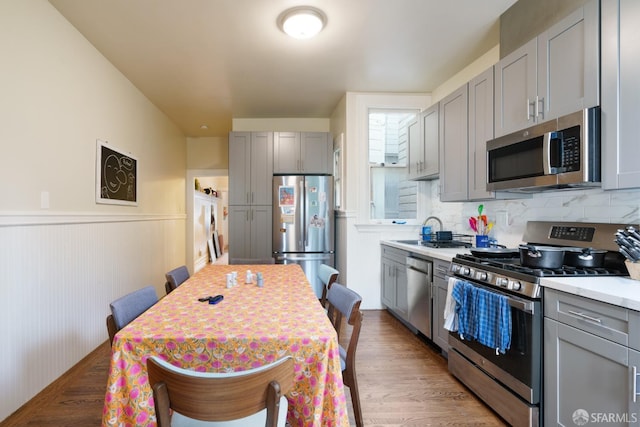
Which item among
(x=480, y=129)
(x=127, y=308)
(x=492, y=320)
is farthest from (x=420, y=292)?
(x=127, y=308)

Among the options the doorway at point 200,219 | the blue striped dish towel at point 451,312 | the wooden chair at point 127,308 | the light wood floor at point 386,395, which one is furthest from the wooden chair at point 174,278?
the doorway at point 200,219

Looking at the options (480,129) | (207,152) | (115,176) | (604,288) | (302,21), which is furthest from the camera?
(207,152)

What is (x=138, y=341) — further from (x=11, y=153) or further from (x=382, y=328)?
(x=382, y=328)

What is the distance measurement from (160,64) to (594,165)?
3695 millimetres

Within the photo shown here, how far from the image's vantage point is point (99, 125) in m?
3.12

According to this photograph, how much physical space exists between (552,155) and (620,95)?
0.42m

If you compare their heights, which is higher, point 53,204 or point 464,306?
point 53,204

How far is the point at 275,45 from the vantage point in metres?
3.00

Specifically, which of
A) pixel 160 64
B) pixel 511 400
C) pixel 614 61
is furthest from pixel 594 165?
pixel 160 64

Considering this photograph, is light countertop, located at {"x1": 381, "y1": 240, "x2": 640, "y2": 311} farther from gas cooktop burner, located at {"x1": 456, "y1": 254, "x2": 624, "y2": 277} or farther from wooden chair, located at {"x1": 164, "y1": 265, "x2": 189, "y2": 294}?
wooden chair, located at {"x1": 164, "y1": 265, "x2": 189, "y2": 294}

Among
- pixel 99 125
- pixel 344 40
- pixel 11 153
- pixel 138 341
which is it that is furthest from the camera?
pixel 99 125

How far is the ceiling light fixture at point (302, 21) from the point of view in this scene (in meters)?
2.47

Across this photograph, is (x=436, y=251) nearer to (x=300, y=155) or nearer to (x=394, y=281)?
(x=394, y=281)

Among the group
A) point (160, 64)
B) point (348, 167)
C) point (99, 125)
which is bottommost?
point (348, 167)
